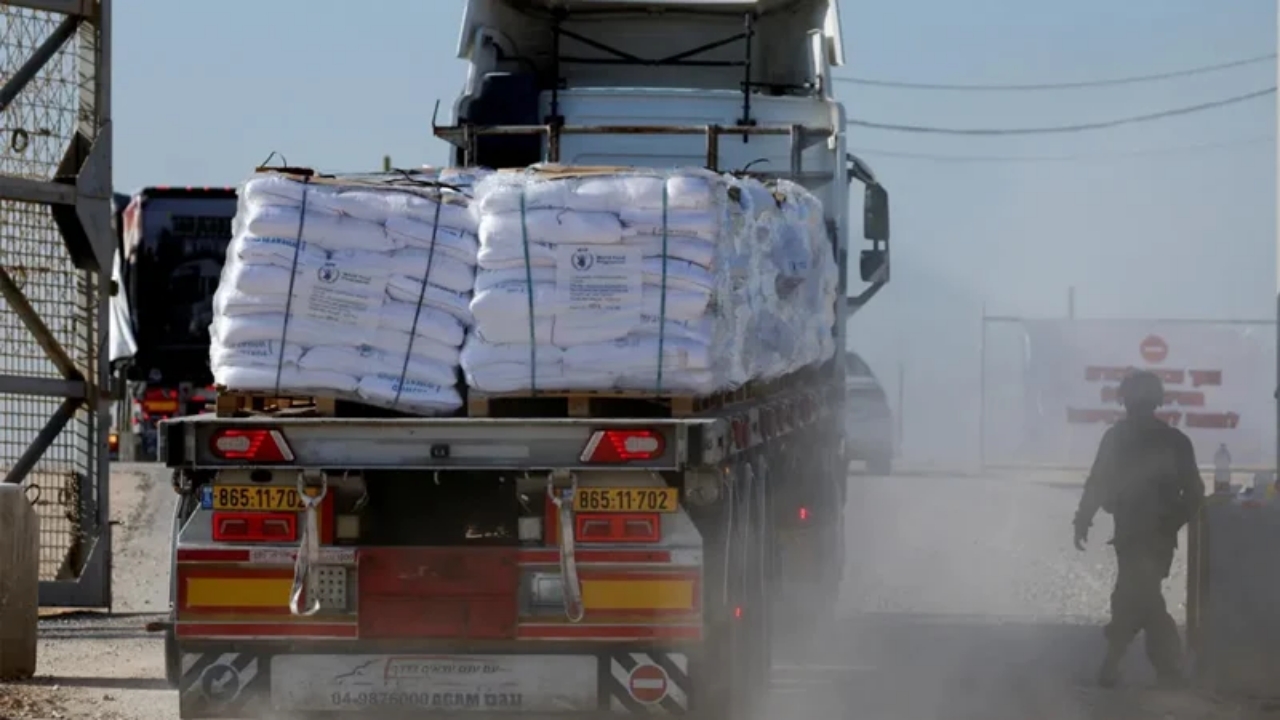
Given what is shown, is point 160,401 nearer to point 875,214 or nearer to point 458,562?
point 875,214

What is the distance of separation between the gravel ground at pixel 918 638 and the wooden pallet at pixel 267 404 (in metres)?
2.33

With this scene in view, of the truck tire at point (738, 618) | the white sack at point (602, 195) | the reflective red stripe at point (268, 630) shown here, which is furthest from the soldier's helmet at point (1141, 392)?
the reflective red stripe at point (268, 630)

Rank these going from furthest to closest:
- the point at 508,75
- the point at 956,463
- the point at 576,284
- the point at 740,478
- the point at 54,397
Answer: the point at 956,463 < the point at 54,397 < the point at 508,75 < the point at 740,478 < the point at 576,284

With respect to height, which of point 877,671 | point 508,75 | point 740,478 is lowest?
point 877,671

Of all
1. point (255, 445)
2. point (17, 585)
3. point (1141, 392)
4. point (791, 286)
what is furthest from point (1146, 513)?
point (17, 585)

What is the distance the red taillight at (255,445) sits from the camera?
30.6 ft

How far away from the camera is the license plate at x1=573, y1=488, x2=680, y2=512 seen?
366 inches

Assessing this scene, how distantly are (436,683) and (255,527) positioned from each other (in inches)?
35.8

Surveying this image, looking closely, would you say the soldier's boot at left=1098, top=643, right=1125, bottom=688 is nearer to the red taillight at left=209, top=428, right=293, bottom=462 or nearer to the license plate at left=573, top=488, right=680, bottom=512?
the license plate at left=573, top=488, right=680, bottom=512

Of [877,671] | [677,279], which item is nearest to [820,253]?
[877,671]

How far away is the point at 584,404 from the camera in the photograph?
9500 mm

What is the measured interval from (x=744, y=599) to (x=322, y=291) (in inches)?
86.9

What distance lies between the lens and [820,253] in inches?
535

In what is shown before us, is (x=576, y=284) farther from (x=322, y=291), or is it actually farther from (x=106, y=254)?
(x=106, y=254)
